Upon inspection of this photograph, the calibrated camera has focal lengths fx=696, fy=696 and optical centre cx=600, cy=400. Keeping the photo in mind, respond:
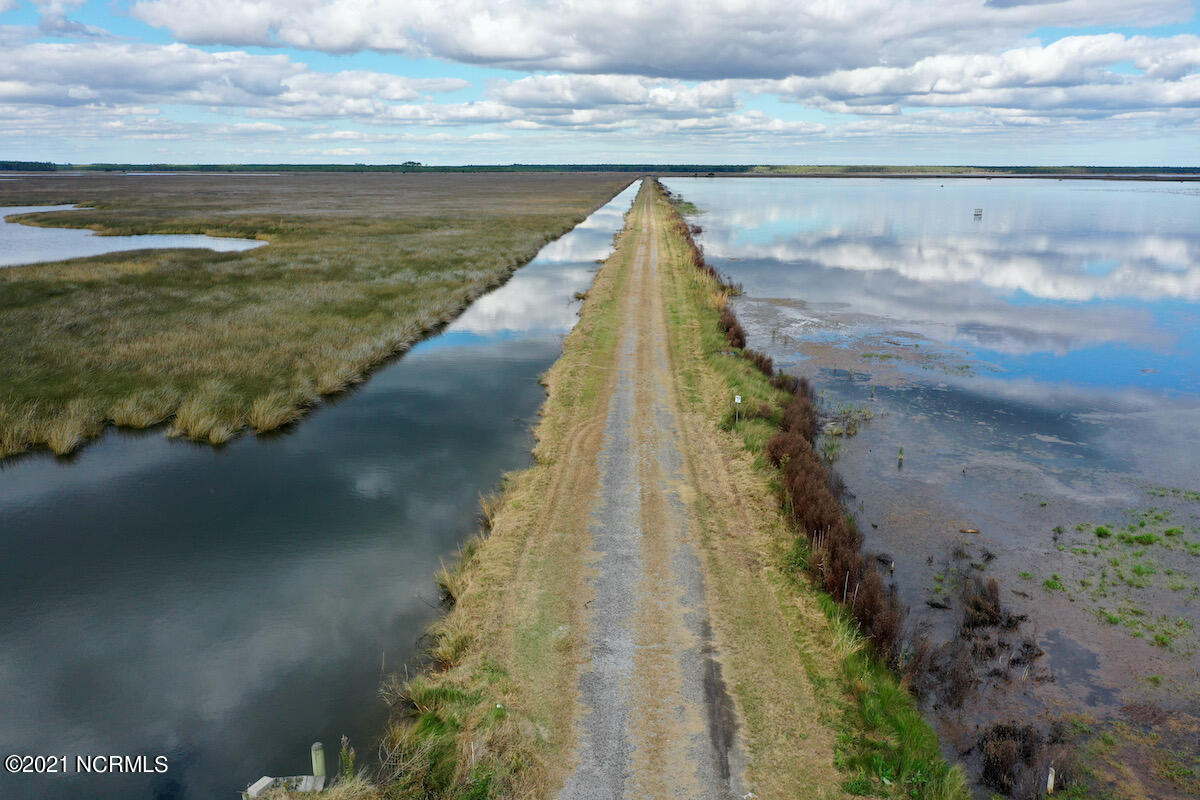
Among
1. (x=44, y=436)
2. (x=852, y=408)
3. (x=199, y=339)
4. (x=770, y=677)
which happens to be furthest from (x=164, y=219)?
(x=770, y=677)

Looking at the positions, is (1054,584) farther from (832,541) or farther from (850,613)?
(850,613)

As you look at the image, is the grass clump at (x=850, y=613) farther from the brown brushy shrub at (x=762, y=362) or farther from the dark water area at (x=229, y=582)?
A: the dark water area at (x=229, y=582)

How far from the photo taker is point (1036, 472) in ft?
63.6

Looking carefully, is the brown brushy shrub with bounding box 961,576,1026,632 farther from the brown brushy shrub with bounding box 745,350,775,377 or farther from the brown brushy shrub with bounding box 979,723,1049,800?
the brown brushy shrub with bounding box 745,350,775,377

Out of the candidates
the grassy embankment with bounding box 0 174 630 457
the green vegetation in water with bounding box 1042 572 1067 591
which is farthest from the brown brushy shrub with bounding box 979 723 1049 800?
the grassy embankment with bounding box 0 174 630 457

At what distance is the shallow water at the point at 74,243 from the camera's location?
5553 centimetres

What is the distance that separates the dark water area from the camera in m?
10.5

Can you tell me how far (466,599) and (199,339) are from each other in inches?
942

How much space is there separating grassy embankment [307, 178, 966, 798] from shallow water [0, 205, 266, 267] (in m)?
53.9

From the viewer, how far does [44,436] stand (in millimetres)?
20844

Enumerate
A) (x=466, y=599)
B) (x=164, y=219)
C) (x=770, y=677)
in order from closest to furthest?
(x=770, y=677)
(x=466, y=599)
(x=164, y=219)

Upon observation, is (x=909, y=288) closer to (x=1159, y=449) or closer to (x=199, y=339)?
(x=1159, y=449)

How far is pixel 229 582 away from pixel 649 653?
359 inches

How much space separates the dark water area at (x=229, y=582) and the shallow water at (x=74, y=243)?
43612 mm
